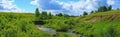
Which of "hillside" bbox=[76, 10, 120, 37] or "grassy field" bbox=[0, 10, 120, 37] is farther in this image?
"hillside" bbox=[76, 10, 120, 37]

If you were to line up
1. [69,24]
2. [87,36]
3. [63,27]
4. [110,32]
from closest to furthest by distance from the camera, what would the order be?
[110,32]
[87,36]
[63,27]
[69,24]

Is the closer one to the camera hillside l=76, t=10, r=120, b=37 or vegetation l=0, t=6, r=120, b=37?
vegetation l=0, t=6, r=120, b=37

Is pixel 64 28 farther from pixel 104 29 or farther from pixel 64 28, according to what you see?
pixel 104 29

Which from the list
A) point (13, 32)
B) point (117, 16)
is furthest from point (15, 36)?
point (117, 16)

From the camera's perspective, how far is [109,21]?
17238 cm

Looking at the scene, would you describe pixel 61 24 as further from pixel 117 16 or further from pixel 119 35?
pixel 119 35

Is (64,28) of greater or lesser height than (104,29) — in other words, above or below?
below

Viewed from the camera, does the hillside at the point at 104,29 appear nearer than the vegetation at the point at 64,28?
No

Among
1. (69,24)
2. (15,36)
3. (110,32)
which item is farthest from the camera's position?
(69,24)

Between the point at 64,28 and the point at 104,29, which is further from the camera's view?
the point at 64,28

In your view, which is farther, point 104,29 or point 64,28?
point 64,28

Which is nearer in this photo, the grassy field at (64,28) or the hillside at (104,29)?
the grassy field at (64,28)

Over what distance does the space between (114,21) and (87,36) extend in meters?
45.1

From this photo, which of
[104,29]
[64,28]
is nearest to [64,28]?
[64,28]
